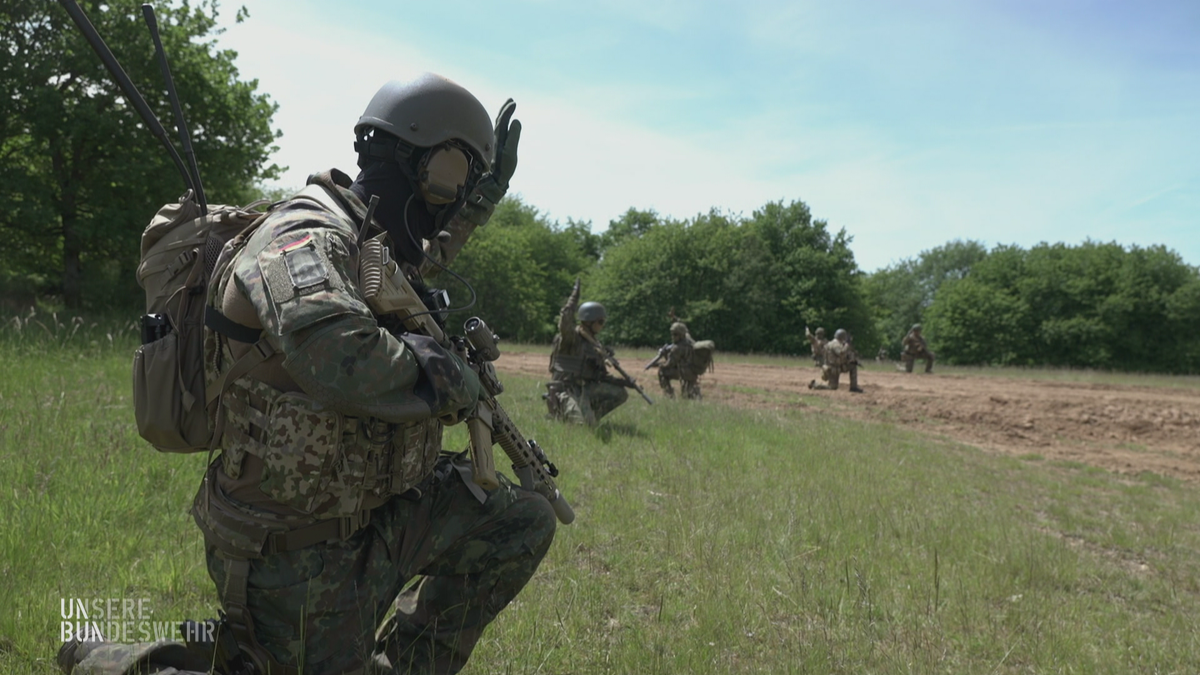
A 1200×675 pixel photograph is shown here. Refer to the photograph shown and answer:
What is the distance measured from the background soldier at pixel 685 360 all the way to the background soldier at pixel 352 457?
10982 mm

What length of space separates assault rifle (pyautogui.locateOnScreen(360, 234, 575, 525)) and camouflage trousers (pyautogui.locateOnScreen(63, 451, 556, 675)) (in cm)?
13

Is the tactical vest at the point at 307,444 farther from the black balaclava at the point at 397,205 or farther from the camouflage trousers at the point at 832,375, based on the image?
the camouflage trousers at the point at 832,375

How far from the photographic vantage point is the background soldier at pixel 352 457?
6.70 feet

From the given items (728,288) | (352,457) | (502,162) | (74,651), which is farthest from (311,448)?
(728,288)

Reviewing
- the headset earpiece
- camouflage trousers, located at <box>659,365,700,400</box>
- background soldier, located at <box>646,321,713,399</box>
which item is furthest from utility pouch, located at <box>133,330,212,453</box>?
camouflage trousers, located at <box>659,365,700,400</box>

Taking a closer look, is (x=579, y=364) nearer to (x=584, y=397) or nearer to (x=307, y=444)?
(x=584, y=397)

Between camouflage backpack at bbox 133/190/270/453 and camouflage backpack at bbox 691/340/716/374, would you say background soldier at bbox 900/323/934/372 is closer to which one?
camouflage backpack at bbox 691/340/716/374

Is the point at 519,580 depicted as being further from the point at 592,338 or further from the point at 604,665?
the point at 592,338

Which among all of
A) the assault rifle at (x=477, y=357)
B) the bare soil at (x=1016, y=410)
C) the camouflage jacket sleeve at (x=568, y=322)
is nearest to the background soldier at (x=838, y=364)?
the bare soil at (x=1016, y=410)

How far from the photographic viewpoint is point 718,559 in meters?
4.57

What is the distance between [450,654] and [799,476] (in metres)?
5.30

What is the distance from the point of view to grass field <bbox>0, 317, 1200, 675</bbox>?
134 inches

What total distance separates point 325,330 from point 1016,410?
59.3 feet

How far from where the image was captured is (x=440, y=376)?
2154mm
